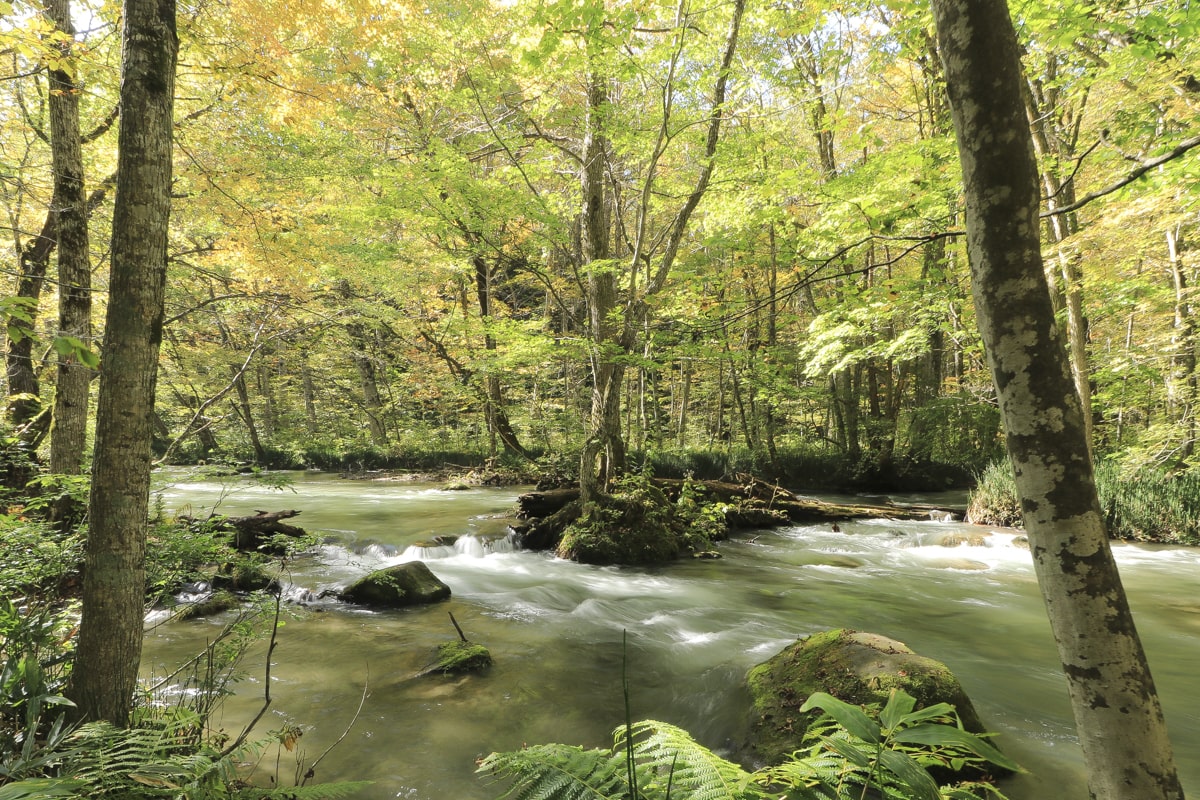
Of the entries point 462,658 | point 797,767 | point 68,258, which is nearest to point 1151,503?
point 462,658

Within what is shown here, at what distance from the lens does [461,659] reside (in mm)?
5191

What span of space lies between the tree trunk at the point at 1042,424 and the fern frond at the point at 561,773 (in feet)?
4.13

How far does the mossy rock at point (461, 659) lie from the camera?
16.8 feet

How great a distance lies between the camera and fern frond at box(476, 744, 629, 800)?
1.50 metres

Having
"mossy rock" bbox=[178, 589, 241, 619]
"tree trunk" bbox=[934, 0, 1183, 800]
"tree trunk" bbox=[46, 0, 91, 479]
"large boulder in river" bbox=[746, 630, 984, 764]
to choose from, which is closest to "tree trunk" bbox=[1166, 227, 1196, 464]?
"large boulder in river" bbox=[746, 630, 984, 764]

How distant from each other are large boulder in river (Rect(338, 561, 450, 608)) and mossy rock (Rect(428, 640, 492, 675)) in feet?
6.00

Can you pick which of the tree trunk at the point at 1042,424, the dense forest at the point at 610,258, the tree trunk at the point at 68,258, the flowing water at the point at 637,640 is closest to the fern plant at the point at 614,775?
the dense forest at the point at 610,258

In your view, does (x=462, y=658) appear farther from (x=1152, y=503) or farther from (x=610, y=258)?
(x=1152, y=503)

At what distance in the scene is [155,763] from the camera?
1849 mm

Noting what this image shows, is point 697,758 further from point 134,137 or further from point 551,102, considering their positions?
point 551,102

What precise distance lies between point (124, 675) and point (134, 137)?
244cm

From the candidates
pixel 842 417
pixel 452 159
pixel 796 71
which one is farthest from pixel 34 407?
pixel 842 417

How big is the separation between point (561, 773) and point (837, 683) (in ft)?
8.50

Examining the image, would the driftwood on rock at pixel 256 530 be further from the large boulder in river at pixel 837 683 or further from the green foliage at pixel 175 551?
the large boulder in river at pixel 837 683
